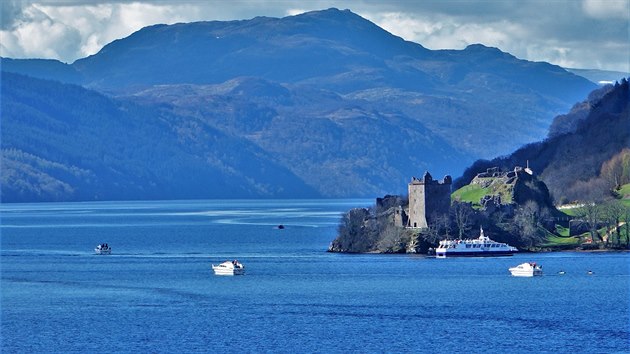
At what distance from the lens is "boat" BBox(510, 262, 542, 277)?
124000mm

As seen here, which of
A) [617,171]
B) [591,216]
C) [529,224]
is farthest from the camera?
[617,171]

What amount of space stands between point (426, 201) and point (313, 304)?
47.8 meters

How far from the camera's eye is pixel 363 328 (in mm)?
90188

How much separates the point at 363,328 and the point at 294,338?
18.6ft

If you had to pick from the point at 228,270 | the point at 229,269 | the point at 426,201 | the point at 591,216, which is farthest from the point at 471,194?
the point at 228,270

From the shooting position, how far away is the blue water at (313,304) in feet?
277

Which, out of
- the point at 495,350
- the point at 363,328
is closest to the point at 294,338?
the point at 363,328

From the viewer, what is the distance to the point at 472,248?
147375 millimetres

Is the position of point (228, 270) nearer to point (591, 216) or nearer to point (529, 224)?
point (529, 224)

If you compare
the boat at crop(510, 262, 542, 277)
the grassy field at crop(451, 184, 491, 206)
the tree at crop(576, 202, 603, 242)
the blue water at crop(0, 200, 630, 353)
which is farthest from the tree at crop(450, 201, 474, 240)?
the boat at crop(510, 262, 542, 277)

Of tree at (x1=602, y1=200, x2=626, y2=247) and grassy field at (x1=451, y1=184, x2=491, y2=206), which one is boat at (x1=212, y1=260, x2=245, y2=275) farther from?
tree at (x1=602, y1=200, x2=626, y2=247)

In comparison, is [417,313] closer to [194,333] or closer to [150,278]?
[194,333]

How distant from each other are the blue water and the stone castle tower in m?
5.11

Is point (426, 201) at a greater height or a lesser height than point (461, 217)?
greater
